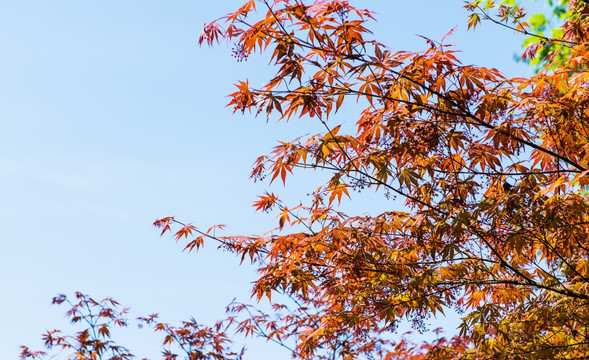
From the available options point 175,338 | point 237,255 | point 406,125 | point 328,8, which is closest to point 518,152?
point 406,125

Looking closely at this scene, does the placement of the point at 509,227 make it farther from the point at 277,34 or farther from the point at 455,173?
the point at 277,34

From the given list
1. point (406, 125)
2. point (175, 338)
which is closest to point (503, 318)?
point (406, 125)

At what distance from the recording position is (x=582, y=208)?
4164mm

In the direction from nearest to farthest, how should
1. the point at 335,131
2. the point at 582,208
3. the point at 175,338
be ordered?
the point at 582,208 < the point at 335,131 < the point at 175,338

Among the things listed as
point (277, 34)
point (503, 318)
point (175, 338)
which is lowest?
point (503, 318)

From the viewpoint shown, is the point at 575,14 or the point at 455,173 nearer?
the point at 455,173

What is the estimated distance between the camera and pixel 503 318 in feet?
17.7

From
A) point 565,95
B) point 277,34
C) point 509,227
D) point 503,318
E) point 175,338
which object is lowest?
point 503,318

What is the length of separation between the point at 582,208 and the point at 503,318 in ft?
5.39

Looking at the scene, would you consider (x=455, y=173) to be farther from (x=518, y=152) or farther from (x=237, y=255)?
(x=237, y=255)

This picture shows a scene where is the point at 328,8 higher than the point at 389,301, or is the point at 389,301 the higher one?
the point at 328,8

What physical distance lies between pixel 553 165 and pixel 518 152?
1.82 feet

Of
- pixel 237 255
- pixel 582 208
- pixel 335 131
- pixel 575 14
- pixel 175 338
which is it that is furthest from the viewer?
pixel 175 338

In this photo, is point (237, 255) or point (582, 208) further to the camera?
point (237, 255)
